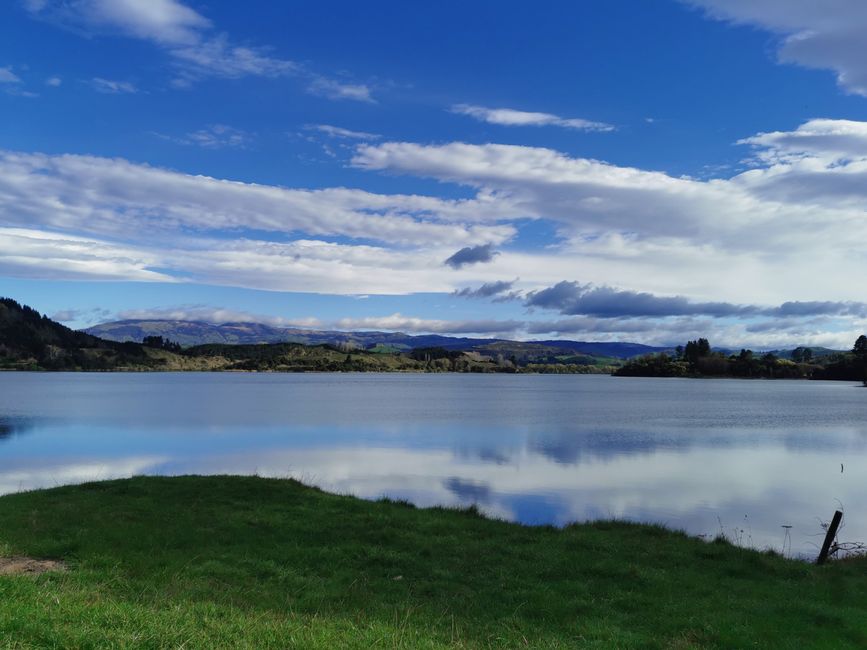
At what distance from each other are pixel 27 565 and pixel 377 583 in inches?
330

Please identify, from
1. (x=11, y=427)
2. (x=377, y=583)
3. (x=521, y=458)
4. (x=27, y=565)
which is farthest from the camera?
(x=11, y=427)

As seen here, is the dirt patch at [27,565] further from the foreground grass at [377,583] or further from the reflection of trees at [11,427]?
the reflection of trees at [11,427]

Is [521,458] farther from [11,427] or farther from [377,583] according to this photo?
[11,427]

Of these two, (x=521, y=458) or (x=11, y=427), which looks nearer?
(x=521, y=458)

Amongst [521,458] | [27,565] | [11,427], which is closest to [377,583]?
[27,565]

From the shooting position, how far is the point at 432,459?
48531mm

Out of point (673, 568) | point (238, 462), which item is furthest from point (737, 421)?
point (673, 568)

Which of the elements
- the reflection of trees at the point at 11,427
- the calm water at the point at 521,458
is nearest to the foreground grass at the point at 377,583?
the calm water at the point at 521,458

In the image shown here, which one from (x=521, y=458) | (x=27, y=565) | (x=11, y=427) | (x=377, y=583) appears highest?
(x=27, y=565)

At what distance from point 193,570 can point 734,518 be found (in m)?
25.7

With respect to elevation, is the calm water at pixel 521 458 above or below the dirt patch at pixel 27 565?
below

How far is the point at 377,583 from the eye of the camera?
16.0 m

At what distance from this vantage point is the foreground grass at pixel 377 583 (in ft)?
33.7

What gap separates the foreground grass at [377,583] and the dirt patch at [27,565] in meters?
0.45
